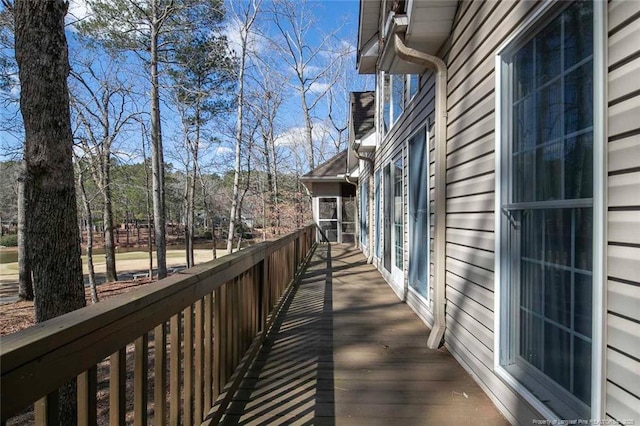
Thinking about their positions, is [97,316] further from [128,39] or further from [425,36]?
[128,39]

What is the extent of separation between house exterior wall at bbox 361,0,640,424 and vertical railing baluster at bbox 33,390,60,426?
5.90 feet

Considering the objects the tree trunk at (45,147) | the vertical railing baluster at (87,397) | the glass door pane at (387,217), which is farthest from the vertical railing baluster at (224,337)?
the glass door pane at (387,217)

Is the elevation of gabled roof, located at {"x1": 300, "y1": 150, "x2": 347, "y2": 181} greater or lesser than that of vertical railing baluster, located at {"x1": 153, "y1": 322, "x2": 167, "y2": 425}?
greater

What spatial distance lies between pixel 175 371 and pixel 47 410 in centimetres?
81

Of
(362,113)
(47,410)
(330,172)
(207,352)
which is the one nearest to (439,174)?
(207,352)

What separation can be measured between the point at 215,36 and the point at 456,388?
16.8m

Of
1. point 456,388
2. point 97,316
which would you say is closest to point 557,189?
point 456,388

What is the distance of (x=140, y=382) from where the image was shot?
138 cm

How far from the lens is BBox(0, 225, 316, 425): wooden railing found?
2.87 ft

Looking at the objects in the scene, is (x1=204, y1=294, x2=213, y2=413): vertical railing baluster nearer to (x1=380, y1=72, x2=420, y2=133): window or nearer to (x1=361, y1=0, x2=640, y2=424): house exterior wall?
(x1=361, y1=0, x2=640, y2=424): house exterior wall

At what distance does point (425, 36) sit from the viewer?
3.37 metres

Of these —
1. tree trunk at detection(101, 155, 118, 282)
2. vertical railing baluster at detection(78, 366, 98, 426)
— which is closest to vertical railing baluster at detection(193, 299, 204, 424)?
vertical railing baluster at detection(78, 366, 98, 426)

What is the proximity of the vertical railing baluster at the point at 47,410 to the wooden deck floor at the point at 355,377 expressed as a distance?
1.40m

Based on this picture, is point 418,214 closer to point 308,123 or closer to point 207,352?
point 207,352
